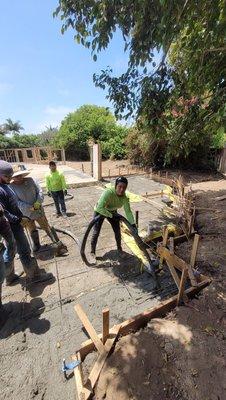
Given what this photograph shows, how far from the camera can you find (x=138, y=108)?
397cm

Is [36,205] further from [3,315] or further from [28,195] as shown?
[3,315]

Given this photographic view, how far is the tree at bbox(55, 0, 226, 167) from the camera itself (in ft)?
9.86

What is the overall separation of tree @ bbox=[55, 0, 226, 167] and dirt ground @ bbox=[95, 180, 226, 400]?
2.52 meters

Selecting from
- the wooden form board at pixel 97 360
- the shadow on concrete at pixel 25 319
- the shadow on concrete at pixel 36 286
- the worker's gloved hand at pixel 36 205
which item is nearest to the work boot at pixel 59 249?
the shadow on concrete at pixel 36 286

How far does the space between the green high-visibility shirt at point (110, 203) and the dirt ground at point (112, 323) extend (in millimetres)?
1048

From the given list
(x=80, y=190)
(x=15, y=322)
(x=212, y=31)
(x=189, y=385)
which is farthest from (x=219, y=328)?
(x=80, y=190)

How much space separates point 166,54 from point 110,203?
2.51 metres

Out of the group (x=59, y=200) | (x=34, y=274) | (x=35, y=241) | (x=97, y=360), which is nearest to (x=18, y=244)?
(x=34, y=274)

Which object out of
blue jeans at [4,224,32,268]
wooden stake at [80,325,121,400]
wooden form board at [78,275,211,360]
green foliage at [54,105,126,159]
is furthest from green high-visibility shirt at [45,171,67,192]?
green foliage at [54,105,126,159]

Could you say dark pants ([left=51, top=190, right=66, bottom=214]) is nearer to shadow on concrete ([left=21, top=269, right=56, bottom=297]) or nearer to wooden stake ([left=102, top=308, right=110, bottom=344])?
shadow on concrete ([left=21, top=269, right=56, bottom=297])

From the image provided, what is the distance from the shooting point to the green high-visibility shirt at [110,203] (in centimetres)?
399

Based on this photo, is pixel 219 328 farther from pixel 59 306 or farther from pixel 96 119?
pixel 96 119

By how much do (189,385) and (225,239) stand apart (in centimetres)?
358

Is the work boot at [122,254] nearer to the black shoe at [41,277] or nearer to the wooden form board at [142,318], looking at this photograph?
the black shoe at [41,277]
